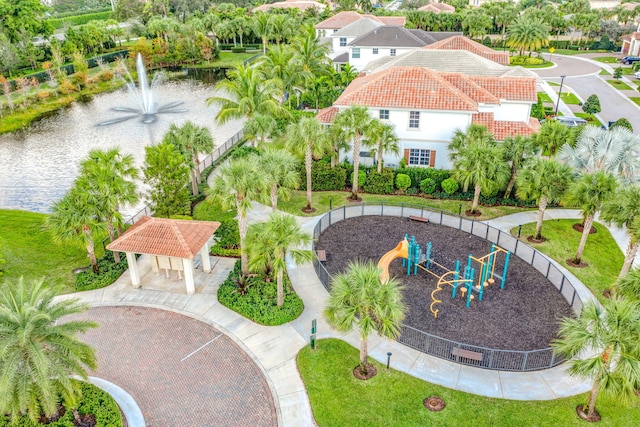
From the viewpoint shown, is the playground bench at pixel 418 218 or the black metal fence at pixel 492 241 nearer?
the black metal fence at pixel 492 241

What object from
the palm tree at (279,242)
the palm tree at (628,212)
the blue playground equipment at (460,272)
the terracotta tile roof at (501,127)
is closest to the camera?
the palm tree at (279,242)

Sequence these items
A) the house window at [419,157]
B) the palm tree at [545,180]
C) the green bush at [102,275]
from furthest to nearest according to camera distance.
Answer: the house window at [419,157], the palm tree at [545,180], the green bush at [102,275]

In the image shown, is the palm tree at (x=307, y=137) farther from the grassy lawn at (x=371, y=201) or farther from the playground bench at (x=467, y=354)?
the playground bench at (x=467, y=354)

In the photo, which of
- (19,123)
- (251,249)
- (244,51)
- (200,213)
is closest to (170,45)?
(244,51)

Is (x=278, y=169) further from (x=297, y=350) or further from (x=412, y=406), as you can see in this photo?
(x=412, y=406)

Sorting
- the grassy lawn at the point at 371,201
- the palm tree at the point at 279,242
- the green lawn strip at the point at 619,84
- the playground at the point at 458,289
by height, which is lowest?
the playground at the point at 458,289

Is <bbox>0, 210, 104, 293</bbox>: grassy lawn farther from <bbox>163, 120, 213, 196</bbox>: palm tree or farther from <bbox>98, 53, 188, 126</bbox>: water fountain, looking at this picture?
<bbox>98, 53, 188, 126</bbox>: water fountain

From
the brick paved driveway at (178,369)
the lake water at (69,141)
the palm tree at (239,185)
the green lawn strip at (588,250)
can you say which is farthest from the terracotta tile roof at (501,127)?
the lake water at (69,141)
